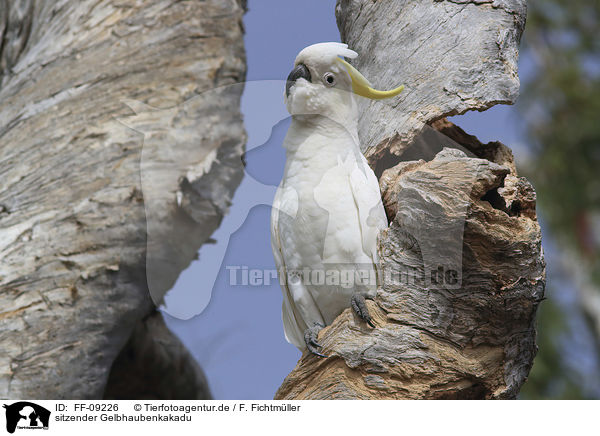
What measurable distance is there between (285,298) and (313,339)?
26 centimetres

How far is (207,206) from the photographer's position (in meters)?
2.49

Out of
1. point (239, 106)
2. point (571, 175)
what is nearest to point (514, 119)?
point (571, 175)

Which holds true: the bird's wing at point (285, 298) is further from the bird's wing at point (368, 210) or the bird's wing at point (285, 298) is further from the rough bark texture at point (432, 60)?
the rough bark texture at point (432, 60)

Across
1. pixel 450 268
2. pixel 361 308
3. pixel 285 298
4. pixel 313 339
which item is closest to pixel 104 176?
pixel 285 298

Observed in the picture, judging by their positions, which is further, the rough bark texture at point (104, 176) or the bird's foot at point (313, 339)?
the rough bark texture at point (104, 176)

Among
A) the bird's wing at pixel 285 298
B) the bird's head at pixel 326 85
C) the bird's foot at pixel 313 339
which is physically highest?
the bird's head at pixel 326 85

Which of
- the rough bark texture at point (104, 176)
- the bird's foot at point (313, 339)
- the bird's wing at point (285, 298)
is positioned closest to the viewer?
the bird's foot at point (313, 339)

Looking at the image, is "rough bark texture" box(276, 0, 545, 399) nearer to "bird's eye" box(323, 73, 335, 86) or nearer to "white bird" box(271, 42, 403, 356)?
"white bird" box(271, 42, 403, 356)

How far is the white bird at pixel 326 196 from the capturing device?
A: 1801 millimetres

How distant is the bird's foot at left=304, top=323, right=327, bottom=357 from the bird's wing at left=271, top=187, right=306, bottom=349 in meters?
0.12

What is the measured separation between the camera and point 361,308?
5.51ft

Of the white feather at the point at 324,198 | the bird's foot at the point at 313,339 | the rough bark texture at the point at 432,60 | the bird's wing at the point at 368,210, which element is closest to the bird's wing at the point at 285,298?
the white feather at the point at 324,198

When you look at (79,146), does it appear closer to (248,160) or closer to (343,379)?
(248,160)

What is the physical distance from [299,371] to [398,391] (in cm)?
29
